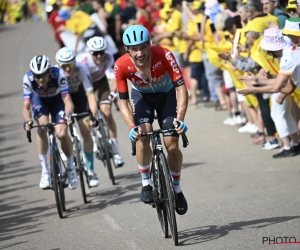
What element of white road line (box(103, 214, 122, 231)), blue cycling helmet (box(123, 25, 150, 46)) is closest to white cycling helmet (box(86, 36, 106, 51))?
white road line (box(103, 214, 122, 231))

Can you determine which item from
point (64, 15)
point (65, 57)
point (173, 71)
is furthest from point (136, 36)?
point (64, 15)

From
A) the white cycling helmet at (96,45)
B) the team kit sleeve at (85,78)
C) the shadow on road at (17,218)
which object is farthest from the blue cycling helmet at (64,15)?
the shadow on road at (17,218)

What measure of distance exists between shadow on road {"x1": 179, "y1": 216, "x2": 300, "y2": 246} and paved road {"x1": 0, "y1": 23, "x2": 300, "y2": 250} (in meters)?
0.01

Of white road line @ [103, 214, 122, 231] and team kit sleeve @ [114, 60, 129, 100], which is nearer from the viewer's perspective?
team kit sleeve @ [114, 60, 129, 100]

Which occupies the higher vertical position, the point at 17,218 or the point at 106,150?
the point at 106,150

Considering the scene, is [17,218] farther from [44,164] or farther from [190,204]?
[190,204]

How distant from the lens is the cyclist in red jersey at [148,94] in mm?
8219

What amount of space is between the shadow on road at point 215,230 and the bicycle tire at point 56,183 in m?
2.29

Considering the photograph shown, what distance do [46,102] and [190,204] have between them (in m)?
2.64

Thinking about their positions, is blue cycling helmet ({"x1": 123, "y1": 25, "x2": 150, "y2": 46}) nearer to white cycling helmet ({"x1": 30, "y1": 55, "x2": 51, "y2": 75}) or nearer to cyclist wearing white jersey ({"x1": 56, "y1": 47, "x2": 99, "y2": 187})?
white cycling helmet ({"x1": 30, "y1": 55, "x2": 51, "y2": 75})

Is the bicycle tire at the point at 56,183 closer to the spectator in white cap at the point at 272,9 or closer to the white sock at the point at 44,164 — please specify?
the white sock at the point at 44,164

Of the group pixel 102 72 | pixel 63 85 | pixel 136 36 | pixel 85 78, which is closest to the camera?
pixel 136 36

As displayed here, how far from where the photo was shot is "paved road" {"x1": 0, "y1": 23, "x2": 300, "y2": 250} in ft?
28.3

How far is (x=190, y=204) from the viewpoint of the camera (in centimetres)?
1044
